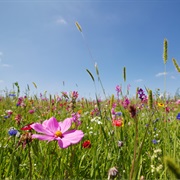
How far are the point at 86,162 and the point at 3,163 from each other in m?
0.70

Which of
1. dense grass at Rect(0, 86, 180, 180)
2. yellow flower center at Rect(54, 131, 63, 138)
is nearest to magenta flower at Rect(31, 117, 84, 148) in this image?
yellow flower center at Rect(54, 131, 63, 138)

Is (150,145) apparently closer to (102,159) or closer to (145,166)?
(145,166)

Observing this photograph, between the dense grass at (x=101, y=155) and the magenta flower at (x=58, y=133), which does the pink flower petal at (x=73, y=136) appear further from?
the dense grass at (x=101, y=155)

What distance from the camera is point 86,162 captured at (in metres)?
2.01

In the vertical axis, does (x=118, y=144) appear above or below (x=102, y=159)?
above

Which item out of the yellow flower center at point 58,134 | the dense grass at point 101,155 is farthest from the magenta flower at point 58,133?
the dense grass at point 101,155

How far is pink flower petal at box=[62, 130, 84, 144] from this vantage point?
91cm

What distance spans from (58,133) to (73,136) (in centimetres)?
10

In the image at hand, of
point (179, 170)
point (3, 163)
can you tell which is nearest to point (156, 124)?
point (3, 163)

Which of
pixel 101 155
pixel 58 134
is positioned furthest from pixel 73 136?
pixel 101 155

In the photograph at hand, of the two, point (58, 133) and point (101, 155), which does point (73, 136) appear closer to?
point (58, 133)

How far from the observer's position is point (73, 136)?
3.16 ft

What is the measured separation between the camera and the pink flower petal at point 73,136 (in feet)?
2.99

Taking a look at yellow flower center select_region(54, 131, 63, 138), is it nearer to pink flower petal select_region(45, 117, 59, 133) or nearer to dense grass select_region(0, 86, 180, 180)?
pink flower petal select_region(45, 117, 59, 133)
